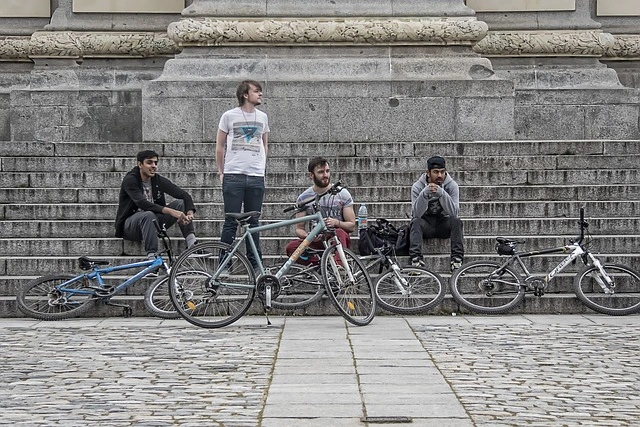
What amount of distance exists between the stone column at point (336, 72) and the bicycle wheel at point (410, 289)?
18.1ft

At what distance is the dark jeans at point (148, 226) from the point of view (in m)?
12.8

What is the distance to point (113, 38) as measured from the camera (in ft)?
66.6

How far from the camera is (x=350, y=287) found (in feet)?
38.0

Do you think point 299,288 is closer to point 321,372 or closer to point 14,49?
point 321,372

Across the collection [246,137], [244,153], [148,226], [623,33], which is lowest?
[148,226]

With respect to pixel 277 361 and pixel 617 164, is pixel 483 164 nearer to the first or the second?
pixel 617 164

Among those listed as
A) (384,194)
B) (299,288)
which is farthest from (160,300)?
(384,194)

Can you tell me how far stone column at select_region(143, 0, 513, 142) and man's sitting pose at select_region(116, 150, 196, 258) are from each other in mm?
4561

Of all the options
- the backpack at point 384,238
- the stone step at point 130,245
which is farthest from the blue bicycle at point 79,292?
the backpack at point 384,238

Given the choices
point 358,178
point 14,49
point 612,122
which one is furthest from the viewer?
point 14,49

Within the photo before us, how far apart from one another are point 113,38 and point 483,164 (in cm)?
682

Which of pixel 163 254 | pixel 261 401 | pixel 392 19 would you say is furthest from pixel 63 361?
pixel 392 19

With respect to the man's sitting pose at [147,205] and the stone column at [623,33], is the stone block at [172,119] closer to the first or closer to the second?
the man's sitting pose at [147,205]

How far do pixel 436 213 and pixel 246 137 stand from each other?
1.94 m
